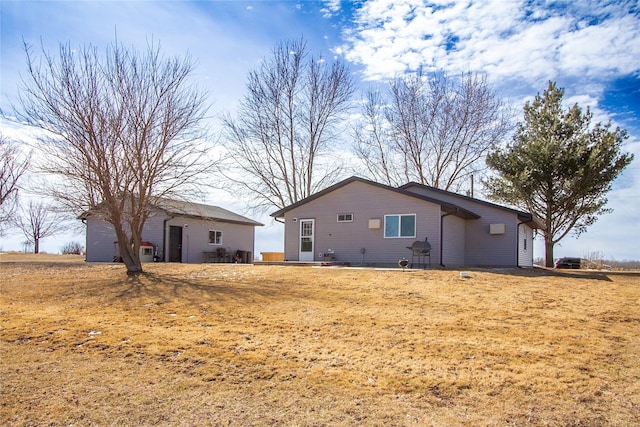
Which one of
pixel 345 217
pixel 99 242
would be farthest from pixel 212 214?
pixel 345 217

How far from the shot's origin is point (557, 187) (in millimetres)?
22047

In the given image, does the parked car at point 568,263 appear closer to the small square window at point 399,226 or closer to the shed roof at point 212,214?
the small square window at point 399,226

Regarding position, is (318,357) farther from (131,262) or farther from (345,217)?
(345,217)

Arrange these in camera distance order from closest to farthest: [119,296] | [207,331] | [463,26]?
1. [207,331]
2. [119,296]
3. [463,26]

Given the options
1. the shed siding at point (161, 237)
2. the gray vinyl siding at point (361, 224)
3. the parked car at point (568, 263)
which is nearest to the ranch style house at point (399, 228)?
the gray vinyl siding at point (361, 224)

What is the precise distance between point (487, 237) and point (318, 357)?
1589cm

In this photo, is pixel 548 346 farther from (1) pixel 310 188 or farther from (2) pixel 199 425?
(1) pixel 310 188

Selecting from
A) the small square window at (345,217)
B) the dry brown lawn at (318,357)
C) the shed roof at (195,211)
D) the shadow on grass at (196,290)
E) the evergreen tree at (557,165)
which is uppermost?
the evergreen tree at (557,165)

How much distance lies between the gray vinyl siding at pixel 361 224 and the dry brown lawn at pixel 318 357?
7.19m

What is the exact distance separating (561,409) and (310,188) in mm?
22769

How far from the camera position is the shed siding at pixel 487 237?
19.2 m

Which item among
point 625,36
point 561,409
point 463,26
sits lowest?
point 561,409

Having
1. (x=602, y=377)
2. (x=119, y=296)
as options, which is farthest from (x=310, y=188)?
(x=602, y=377)

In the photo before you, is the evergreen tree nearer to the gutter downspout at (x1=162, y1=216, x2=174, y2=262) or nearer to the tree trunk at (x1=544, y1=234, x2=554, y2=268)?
the tree trunk at (x1=544, y1=234, x2=554, y2=268)
